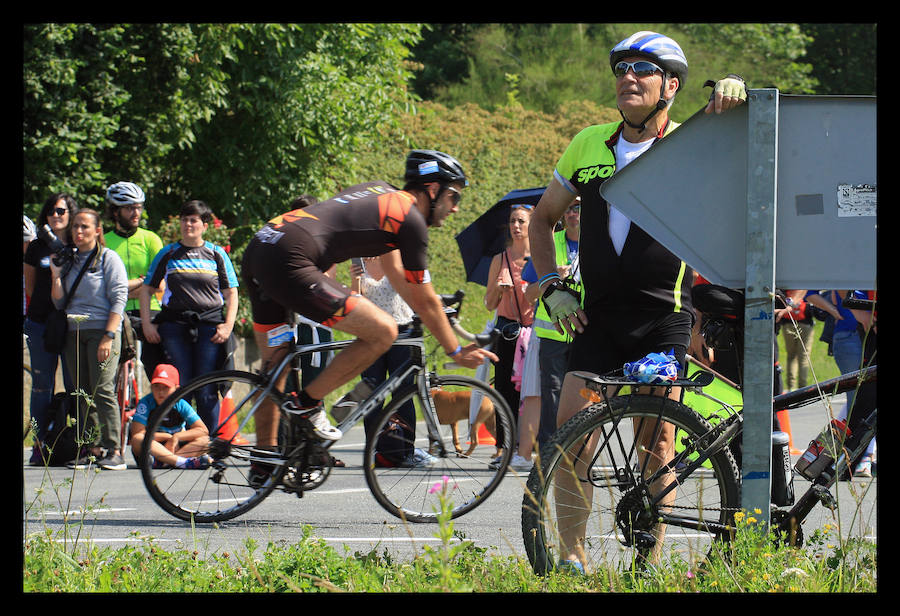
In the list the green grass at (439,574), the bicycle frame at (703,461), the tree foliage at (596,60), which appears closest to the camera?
the green grass at (439,574)

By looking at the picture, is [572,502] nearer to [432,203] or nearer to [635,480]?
[635,480]

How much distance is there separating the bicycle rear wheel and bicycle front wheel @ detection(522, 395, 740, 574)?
250cm

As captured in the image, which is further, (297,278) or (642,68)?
(297,278)

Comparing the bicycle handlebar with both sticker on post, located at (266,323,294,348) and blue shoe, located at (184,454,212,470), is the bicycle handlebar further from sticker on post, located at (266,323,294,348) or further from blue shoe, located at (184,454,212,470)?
blue shoe, located at (184,454,212,470)

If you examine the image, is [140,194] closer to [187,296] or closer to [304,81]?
[187,296]

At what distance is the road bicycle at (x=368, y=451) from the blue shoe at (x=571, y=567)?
2419 millimetres

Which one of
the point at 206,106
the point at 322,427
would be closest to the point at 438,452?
the point at 322,427

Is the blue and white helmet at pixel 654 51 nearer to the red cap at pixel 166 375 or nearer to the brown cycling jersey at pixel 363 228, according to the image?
the brown cycling jersey at pixel 363 228

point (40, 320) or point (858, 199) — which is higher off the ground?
point (858, 199)

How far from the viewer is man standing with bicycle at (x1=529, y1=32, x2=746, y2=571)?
15.4ft

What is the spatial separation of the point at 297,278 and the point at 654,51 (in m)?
2.20

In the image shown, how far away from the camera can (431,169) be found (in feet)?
21.1

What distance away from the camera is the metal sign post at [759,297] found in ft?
12.4

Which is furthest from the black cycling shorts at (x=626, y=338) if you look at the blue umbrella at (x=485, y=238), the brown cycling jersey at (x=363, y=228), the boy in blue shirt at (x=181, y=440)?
the blue umbrella at (x=485, y=238)
